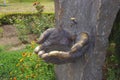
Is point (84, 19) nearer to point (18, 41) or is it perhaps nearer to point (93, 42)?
point (93, 42)

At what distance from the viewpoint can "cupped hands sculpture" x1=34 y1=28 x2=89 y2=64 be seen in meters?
2.01

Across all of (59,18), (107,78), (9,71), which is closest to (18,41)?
(9,71)

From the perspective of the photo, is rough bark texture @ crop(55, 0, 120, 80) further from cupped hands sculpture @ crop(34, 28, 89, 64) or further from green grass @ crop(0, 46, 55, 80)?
green grass @ crop(0, 46, 55, 80)

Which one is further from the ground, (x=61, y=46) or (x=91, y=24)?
(x=91, y=24)

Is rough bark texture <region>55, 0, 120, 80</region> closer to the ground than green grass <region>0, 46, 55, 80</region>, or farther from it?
farther from it

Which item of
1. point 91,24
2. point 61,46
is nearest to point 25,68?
point 61,46

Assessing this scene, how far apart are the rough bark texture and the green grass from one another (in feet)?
6.30

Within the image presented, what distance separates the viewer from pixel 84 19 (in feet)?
6.82

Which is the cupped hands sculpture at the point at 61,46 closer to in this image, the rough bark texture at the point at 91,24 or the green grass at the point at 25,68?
the rough bark texture at the point at 91,24

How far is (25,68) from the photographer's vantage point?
446 cm

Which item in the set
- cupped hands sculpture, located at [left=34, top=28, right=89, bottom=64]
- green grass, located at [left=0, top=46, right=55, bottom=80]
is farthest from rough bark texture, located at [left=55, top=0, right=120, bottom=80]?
green grass, located at [left=0, top=46, right=55, bottom=80]

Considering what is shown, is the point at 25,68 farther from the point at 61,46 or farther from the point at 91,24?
the point at 91,24

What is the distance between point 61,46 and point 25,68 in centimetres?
239

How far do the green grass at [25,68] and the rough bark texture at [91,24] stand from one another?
192 cm
